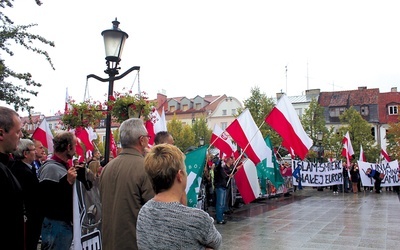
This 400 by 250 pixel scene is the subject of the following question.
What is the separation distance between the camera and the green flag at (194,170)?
23.1 feet

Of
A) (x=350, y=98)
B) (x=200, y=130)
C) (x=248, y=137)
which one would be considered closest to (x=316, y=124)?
(x=350, y=98)

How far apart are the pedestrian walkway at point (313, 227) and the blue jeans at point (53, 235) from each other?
423cm

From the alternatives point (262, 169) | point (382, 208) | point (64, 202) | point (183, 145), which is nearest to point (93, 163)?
point (64, 202)

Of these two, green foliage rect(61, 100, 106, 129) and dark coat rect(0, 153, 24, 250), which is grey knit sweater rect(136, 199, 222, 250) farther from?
green foliage rect(61, 100, 106, 129)

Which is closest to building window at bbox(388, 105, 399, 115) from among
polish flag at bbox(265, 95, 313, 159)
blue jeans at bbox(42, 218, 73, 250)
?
polish flag at bbox(265, 95, 313, 159)

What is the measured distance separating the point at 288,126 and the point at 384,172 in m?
14.8

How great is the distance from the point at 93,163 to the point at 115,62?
1.98 metres

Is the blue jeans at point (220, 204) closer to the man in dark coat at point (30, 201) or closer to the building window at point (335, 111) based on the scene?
the man in dark coat at point (30, 201)

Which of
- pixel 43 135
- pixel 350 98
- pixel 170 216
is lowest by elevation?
pixel 170 216

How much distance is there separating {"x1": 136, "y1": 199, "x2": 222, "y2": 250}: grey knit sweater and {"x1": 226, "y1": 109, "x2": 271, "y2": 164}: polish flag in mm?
8030

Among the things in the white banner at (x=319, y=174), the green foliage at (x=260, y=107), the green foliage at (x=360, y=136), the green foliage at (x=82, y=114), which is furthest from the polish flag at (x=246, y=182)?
the green foliage at (x=360, y=136)

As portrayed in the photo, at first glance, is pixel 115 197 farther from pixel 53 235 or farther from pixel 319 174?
pixel 319 174

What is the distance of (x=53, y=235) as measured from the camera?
12.8 feet

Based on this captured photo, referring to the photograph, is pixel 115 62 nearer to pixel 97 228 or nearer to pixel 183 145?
pixel 97 228
